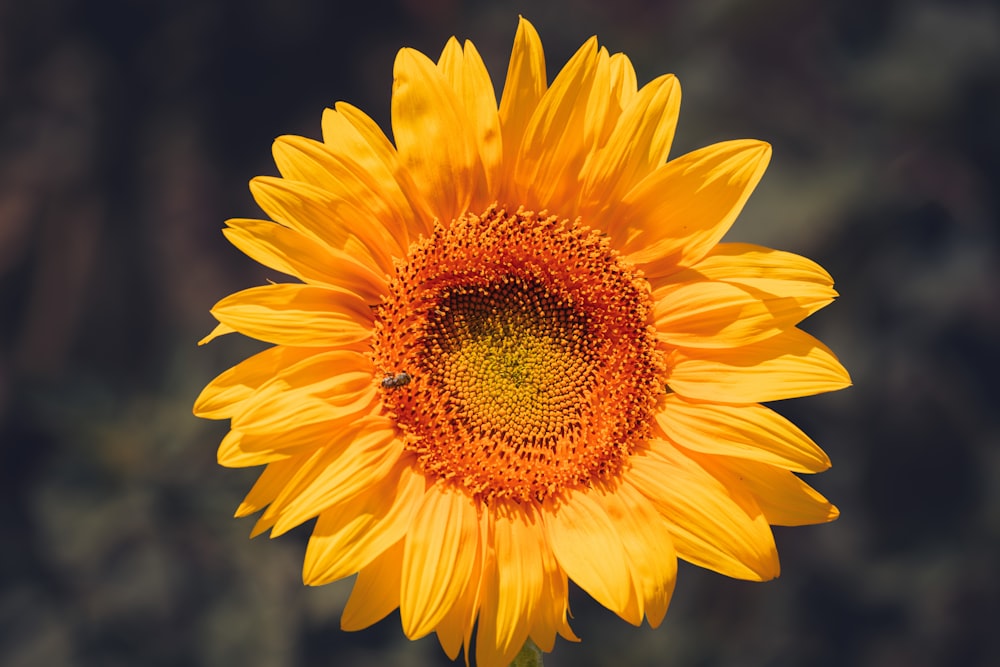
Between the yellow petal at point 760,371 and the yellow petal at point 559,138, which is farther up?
the yellow petal at point 559,138

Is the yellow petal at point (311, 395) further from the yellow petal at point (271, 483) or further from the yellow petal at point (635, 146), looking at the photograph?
the yellow petal at point (635, 146)

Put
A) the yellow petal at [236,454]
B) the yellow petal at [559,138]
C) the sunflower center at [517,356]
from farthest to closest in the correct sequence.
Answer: the sunflower center at [517,356], the yellow petal at [559,138], the yellow petal at [236,454]

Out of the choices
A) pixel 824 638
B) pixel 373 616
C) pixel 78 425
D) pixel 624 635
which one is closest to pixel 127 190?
pixel 78 425

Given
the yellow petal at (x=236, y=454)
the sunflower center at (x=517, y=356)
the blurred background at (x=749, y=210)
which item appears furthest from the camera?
the blurred background at (x=749, y=210)

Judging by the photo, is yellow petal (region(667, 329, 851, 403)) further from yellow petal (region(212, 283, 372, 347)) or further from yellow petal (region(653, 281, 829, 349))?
yellow petal (region(212, 283, 372, 347))

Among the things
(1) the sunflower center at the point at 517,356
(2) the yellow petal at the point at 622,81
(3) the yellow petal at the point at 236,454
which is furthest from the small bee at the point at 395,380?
(2) the yellow petal at the point at 622,81

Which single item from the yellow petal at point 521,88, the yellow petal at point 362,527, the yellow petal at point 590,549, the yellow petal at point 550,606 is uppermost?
the yellow petal at point 521,88

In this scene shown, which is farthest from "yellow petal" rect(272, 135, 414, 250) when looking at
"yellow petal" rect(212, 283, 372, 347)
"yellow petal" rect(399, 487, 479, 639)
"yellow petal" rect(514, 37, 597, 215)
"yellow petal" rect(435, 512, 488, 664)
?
"yellow petal" rect(435, 512, 488, 664)
